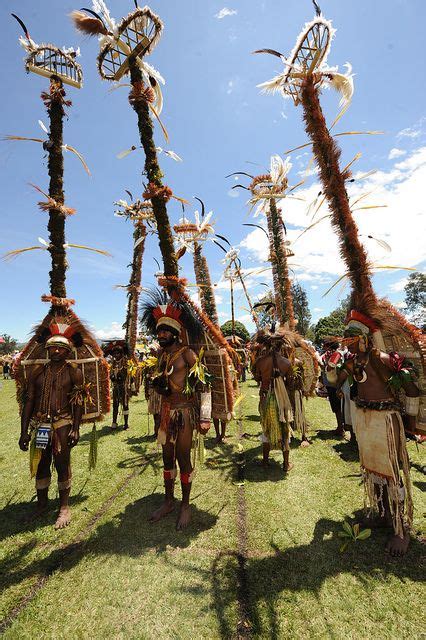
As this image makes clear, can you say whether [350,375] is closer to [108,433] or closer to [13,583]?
[13,583]

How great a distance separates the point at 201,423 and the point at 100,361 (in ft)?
6.65

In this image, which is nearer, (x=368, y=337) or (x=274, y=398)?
(x=368, y=337)

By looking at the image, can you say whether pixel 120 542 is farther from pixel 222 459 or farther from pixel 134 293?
pixel 134 293

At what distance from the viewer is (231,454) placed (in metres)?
6.14

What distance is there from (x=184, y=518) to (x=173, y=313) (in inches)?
100

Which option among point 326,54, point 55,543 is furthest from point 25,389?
point 326,54

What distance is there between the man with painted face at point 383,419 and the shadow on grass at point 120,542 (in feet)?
6.44

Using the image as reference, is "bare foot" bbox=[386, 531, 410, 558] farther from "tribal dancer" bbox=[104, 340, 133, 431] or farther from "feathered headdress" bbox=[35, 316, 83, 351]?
"tribal dancer" bbox=[104, 340, 133, 431]

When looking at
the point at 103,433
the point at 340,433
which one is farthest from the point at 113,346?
the point at 340,433

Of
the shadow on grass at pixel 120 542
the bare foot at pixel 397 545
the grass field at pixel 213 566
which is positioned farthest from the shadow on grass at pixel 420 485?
the shadow on grass at pixel 120 542

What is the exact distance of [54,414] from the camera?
155 inches

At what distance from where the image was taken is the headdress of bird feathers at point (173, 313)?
4109 millimetres

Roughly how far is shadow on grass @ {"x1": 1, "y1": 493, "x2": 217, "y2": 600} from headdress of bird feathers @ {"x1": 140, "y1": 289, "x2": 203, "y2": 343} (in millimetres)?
2325

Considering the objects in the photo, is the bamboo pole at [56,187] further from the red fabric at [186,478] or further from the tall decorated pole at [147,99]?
the red fabric at [186,478]
